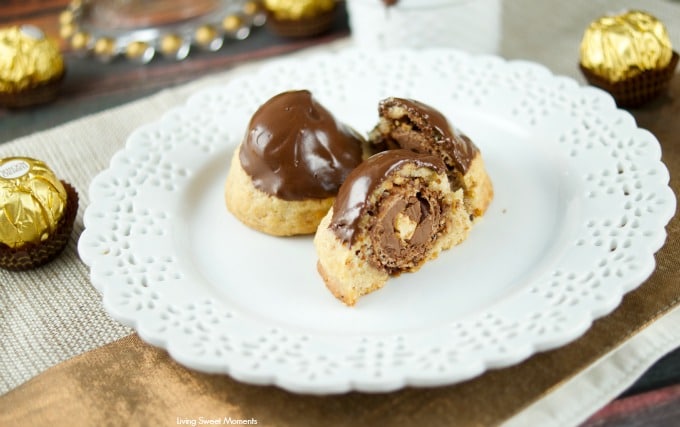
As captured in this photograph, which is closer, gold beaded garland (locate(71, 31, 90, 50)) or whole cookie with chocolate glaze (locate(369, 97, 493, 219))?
whole cookie with chocolate glaze (locate(369, 97, 493, 219))

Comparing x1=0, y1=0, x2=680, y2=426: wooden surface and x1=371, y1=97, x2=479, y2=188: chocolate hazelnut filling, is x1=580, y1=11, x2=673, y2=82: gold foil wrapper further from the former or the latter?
x1=371, y1=97, x2=479, y2=188: chocolate hazelnut filling

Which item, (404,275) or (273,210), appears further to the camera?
(273,210)

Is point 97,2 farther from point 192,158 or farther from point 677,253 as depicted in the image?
point 677,253

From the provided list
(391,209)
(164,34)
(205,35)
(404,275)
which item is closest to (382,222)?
(391,209)

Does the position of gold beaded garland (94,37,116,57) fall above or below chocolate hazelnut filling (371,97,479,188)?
below

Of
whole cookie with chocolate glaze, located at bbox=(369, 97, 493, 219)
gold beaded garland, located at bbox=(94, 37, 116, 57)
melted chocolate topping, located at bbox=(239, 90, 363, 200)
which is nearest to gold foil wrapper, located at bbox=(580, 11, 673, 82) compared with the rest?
whole cookie with chocolate glaze, located at bbox=(369, 97, 493, 219)

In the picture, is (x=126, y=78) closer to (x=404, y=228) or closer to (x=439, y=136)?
(x=439, y=136)

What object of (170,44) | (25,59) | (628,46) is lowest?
(170,44)

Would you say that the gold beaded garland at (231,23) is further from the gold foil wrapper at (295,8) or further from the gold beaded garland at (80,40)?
the gold beaded garland at (80,40)

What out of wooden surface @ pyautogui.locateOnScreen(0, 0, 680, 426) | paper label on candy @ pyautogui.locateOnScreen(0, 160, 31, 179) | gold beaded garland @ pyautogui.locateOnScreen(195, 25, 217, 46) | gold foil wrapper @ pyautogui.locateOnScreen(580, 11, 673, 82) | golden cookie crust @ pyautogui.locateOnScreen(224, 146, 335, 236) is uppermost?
gold foil wrapper @ pyautogui.locateOnScreen(580, 11, 673, 82)
